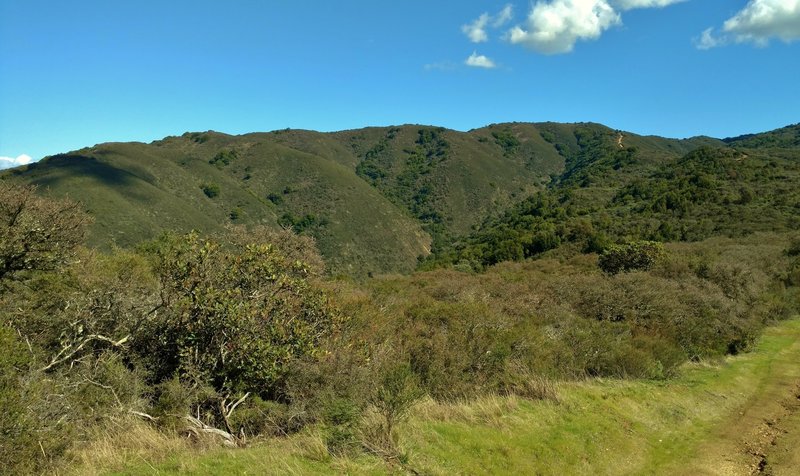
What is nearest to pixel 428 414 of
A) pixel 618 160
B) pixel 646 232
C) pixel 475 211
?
pixel 646 232

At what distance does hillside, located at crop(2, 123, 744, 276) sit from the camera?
68125mm

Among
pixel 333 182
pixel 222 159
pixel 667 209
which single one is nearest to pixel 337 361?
pixel 667 209

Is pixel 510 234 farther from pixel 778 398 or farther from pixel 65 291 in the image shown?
pixel 65 291

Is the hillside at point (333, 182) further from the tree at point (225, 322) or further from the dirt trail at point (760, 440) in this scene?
the dirt trail at point (760, 440)

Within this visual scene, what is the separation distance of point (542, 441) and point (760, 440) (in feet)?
17.2

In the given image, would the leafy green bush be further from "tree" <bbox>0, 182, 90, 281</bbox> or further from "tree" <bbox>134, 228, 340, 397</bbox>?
"tree" <bbox>134, 228, 340, 397</bbox>

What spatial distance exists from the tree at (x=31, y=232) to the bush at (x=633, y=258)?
95.2 feet

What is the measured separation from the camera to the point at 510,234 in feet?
245

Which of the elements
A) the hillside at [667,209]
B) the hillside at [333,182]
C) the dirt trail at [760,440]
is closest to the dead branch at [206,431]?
the dirt trail at [760,440]

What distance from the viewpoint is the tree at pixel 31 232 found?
448 inches

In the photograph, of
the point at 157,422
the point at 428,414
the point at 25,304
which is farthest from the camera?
the point at 25,304

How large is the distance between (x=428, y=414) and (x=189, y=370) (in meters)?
4.64

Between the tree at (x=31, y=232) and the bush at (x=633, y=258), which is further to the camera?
the bush at (x=633, y=258)

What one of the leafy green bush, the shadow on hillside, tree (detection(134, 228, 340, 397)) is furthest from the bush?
the leafy green bush
